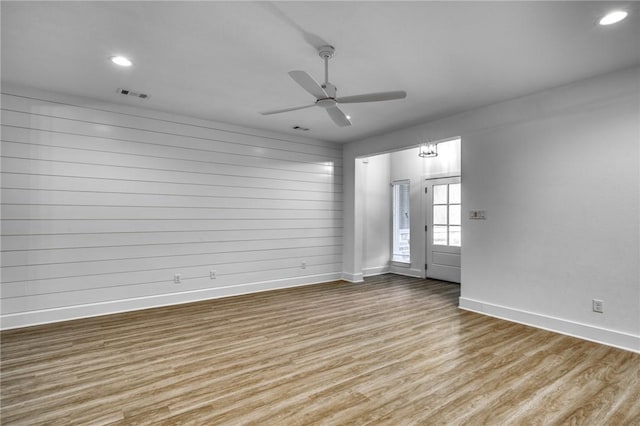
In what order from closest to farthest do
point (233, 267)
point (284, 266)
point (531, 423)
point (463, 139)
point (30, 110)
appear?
point (531, 423) → point (30, 110) → point (463, 139) → point (233, 267) → point (284, 266)

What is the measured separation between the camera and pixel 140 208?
466cm

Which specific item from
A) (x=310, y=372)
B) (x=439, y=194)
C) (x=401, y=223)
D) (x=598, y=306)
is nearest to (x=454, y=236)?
(x=439, y=194)

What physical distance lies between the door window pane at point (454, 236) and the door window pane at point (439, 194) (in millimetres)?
556

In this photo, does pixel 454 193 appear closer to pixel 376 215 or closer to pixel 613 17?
pixel 376 215

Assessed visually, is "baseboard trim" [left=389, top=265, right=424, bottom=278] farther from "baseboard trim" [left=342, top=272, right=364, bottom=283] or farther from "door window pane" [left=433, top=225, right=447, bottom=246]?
"baseboard trim" [left=342, top=272, right=364, bottom=283]

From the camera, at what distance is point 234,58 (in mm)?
3174

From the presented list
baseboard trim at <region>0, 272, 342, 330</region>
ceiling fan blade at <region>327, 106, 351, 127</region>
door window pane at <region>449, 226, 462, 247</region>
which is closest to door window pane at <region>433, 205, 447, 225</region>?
door window pane at <region>449, 226, 462, 247</region>

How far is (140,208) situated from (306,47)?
329cm

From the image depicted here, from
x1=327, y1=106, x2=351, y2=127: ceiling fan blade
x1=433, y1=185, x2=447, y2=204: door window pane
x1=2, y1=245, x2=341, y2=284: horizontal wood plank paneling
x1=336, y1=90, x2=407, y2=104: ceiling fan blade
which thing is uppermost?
x1=336, y1=90, x2=407, y2=104: ceiling fan blade

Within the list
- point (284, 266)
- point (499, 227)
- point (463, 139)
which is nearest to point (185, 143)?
point (284, 266)

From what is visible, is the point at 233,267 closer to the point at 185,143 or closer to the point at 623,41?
the point at 185,143

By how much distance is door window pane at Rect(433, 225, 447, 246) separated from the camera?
660 cm

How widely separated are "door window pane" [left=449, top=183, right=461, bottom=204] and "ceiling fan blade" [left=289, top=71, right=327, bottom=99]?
4.32 m

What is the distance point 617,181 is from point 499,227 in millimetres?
1278
